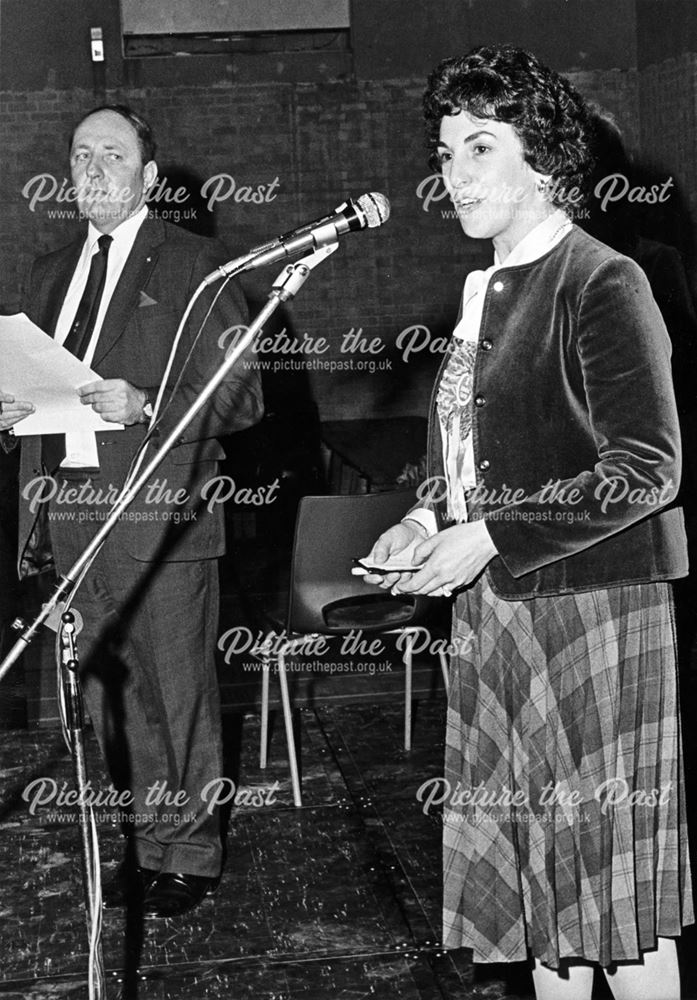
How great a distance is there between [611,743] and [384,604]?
199cm

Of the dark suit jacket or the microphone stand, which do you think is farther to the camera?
the dark suit jacket

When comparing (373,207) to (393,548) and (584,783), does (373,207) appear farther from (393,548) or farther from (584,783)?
(584,783)

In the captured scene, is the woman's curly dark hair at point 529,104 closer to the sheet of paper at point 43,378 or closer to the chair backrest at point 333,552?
the sheet of paper at point 43,378

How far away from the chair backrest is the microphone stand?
176 cm

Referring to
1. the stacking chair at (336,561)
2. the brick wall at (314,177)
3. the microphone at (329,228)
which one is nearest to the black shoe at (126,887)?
the stacking chair at (336,561)

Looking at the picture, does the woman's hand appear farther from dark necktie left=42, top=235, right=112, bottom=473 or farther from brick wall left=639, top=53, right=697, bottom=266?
brick wall left=639, top=53, right=697, bottom=266

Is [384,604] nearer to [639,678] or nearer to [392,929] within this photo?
[392,929]

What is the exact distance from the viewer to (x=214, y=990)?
2.58m

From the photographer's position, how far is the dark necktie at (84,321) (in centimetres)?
295

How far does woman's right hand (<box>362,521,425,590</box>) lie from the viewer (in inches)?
67.6

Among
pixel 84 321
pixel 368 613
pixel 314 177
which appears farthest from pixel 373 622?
pixel 314 177

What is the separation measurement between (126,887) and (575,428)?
194cm

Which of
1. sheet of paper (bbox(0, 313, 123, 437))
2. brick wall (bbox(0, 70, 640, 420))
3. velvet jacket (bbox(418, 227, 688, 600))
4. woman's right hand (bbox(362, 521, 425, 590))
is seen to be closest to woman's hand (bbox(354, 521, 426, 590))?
woman's right hand (bbox(362, 521, 425, 590))

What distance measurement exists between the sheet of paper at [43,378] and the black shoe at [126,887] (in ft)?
3.58
